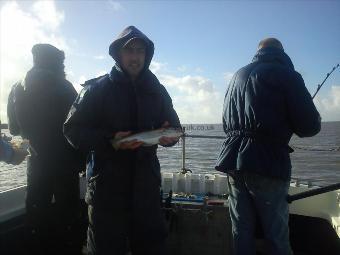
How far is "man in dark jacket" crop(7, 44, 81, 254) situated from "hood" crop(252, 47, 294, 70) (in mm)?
2364

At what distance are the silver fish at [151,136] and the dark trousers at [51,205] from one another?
1713mm

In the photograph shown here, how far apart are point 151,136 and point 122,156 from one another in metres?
0.33

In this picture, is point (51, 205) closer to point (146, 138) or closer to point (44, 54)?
point (44, 54)

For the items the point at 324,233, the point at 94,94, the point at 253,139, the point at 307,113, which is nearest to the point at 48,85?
the point at 94,94

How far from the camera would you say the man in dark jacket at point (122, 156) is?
3.32 meters

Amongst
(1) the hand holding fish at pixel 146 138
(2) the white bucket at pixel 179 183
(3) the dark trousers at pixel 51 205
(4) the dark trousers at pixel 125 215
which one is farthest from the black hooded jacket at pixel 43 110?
(2) the white bucket at pixel 179 183

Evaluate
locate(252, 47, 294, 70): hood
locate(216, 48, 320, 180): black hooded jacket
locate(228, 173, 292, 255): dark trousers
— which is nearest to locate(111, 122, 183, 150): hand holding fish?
locate(216, 48, 320, 180): black hooded jacket

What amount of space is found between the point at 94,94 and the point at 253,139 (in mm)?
1614

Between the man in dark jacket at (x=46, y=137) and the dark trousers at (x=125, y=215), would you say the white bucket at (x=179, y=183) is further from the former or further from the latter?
the dark trousers at (x=125, y=215)

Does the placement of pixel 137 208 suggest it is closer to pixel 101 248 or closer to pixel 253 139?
pixel 101 248

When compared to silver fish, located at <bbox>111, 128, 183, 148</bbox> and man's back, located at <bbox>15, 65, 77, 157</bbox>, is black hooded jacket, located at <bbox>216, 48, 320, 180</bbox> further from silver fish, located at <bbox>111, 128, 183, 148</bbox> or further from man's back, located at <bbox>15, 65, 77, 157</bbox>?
man's back, located at <bbox>15, 65, 77, 157</bbox>

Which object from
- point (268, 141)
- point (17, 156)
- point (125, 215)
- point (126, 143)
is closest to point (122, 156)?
point (126, 143)

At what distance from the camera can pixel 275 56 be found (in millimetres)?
3818

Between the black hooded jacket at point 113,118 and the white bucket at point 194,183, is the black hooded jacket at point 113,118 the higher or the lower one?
the higher one
